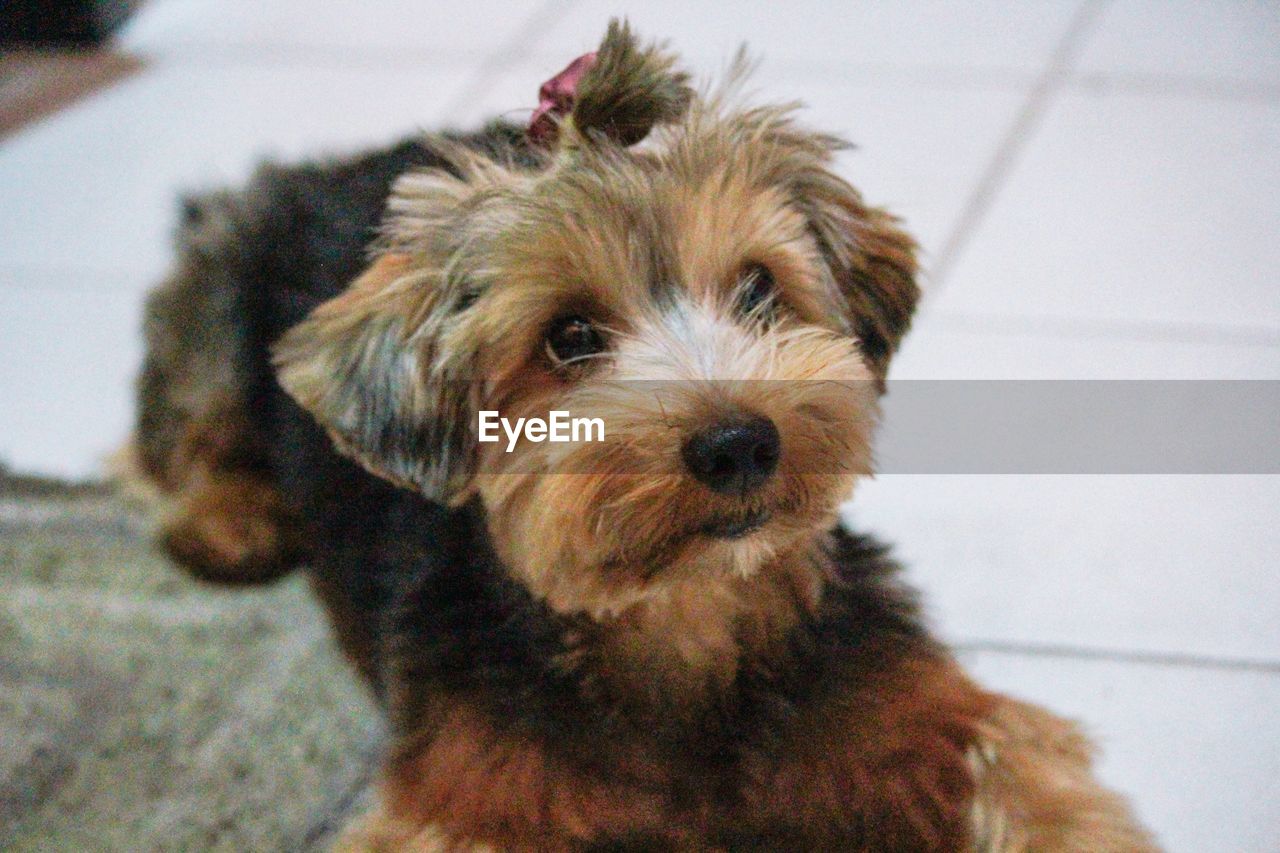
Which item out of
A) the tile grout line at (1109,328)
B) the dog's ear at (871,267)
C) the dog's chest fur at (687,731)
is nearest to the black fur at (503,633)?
the dog's chest fur at (687,731)

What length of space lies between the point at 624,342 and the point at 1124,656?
2.68ft

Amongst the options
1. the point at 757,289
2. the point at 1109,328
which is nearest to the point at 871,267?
the point at 757,289

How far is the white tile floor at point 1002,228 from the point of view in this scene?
1.69m

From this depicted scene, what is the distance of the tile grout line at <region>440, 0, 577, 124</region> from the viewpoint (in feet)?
10.4

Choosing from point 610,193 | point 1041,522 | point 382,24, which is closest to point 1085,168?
point 1041,522

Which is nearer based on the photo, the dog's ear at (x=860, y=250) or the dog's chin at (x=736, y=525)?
the dog's chin at (x=736, y=525)

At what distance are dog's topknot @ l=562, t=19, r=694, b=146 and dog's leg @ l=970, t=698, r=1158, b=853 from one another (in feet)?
2.25

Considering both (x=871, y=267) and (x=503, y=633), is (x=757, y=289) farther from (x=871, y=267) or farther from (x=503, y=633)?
(x=503, y=633)

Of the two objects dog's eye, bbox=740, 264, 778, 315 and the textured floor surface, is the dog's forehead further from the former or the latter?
the textured floor surface

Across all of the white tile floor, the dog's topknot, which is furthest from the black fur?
the white tile floor

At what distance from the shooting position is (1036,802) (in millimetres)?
1361

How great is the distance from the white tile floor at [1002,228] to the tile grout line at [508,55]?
0.01 m

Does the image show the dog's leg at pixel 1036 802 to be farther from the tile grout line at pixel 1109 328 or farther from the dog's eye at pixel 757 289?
the tile grout line at pixel 1109 328

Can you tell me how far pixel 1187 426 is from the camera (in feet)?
6.56
